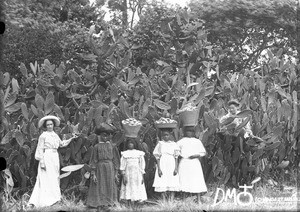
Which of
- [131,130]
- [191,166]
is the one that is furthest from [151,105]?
Result: [191,166]

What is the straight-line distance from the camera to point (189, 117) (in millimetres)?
6090

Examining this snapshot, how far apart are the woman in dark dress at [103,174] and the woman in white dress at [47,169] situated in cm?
41

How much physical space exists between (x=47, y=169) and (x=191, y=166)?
159cm

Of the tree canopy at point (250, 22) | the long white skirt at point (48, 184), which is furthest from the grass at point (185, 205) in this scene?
the tree canopy at point (250, 22)

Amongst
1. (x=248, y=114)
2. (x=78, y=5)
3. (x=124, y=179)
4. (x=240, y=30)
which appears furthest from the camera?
(x=240, y=30)

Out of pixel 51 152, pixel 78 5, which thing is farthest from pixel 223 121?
pixel 78 5

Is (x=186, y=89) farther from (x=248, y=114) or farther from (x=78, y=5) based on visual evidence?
(x=78, y=5)

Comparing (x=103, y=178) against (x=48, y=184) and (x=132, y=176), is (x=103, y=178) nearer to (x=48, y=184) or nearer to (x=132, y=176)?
(x=132, y=176)

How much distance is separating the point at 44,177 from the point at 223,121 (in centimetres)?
222

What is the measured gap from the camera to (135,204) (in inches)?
233

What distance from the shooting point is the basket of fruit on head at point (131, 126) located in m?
5.81

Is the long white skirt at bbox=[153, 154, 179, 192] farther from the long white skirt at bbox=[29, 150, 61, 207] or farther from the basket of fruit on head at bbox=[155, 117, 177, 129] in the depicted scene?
the long white skirt at bbox=[29, 150, 61, 207]

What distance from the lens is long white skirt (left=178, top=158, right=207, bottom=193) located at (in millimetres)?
5953

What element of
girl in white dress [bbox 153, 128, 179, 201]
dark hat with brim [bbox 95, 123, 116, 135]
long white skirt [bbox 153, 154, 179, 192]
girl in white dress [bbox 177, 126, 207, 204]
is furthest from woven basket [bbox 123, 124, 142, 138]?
girl in white dress [bbox 177, 126, 207, 204]
